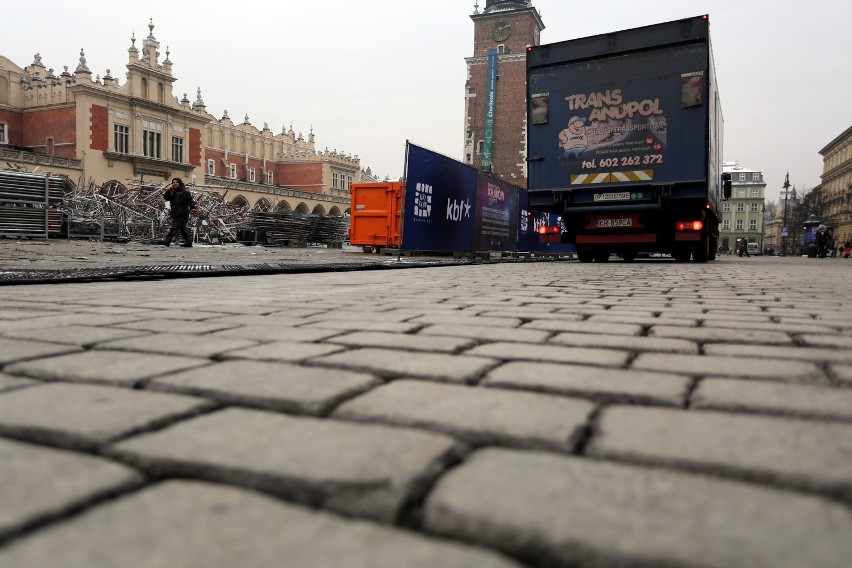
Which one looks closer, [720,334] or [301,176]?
[720,334]

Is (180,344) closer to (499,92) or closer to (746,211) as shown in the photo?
(499,92)

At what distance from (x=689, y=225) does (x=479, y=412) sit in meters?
11.5

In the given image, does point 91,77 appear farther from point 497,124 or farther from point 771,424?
point 771,424

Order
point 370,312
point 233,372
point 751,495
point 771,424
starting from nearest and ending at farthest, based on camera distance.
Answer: point 751,495 → point 771,424 → point 233,372 → point 370,312

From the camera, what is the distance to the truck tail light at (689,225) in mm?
11484

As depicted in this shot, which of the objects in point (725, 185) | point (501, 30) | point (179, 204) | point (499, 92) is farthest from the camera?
point (501, 30)

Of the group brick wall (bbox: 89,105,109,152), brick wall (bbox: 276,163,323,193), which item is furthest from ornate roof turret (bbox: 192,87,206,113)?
brick wall (bbox: 276,163,323,193)

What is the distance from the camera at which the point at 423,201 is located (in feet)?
43.7

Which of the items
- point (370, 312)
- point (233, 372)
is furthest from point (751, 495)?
point (370, 312)

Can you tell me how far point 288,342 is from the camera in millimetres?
2254

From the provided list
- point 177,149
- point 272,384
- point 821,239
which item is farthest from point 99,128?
point 272,384

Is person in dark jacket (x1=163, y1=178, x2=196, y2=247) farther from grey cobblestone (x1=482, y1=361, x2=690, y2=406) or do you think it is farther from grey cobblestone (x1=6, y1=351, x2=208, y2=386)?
grey cobblestone (x1=482, y1=361, x2=690, y2=406)

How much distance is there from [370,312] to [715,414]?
7.24 feet

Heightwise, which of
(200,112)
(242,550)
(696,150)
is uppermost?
(200,112)
